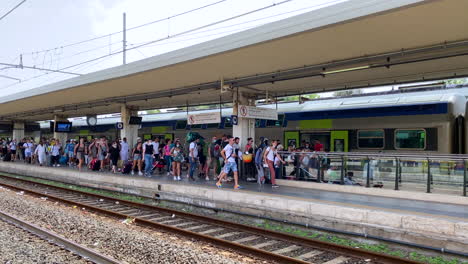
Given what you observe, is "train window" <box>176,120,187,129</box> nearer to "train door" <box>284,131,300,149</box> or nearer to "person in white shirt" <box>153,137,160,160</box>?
"person in white shirt" <box>153,137,160,160</box>

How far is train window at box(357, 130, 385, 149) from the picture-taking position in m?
13.0

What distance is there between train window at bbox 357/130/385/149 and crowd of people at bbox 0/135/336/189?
1.49 meters

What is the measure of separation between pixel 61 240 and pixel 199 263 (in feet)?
8.95

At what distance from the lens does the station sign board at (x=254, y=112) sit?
12531mm

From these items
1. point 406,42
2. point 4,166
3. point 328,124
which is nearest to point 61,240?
point 406,42

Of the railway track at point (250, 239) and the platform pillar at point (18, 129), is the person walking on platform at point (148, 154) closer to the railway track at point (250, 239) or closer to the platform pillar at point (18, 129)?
the railway track at point (250, 239)

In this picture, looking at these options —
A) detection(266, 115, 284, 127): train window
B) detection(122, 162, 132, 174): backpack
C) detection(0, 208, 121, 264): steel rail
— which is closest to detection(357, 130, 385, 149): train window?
detection(266, 115, 284, 127): train window

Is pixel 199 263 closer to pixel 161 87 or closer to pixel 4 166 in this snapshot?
pixel 161 87

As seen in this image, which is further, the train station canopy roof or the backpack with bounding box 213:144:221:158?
the backpack with bounding box 213:144:221:158

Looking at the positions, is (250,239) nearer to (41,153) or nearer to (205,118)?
(205,118)

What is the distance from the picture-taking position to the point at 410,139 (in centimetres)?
1230

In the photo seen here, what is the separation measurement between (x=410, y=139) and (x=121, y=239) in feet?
32.6

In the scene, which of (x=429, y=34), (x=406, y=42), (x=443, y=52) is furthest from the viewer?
(x=443, y=52)

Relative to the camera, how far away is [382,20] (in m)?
6.86
